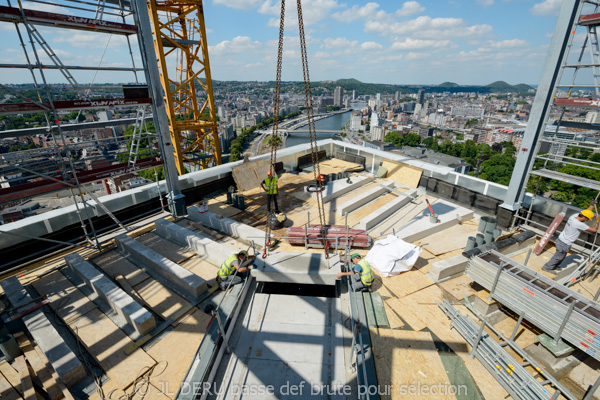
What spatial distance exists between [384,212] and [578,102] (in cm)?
684

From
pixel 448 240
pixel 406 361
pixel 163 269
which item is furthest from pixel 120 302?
pixel 448 240

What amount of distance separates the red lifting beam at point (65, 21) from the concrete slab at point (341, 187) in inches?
380

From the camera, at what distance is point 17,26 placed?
7340 millimetres

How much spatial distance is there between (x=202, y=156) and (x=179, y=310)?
1725cm

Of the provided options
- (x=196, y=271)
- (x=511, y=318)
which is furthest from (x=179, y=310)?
(x=511, y=318)

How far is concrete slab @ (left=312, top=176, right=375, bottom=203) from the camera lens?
12952 mm

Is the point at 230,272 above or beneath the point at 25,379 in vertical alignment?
above

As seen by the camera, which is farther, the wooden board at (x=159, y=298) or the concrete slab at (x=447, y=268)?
the concrete slab at (x=447, y=268)

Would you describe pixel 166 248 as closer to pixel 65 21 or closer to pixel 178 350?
pixel 178 350

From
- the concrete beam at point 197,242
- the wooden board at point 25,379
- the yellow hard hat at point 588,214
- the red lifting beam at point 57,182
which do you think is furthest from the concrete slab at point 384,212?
the wooden board at point 25,379

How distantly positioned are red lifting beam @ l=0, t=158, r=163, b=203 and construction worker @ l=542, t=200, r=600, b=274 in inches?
542

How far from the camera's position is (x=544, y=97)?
8.91 metres

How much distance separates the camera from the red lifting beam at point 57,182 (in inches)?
305

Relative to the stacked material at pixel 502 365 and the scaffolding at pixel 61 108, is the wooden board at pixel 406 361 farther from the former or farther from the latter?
the scaffolding at pixel 61 108
